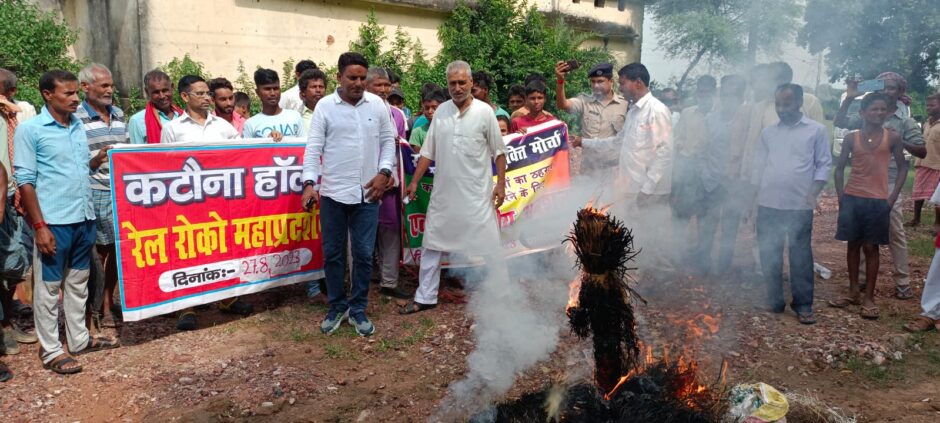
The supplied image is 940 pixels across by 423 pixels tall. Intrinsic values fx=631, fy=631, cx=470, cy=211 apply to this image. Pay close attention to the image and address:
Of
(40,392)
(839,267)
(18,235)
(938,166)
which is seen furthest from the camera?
(938,166)

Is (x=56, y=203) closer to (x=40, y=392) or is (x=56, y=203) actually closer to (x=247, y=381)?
(x=40, y=392)

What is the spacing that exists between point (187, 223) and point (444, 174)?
7.04 feet

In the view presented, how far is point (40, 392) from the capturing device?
13.6ft

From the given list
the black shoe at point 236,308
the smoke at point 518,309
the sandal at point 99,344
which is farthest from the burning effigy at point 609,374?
the sandal at point 99,344

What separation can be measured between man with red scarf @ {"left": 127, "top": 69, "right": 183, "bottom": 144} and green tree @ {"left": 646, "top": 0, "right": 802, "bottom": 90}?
4.67m

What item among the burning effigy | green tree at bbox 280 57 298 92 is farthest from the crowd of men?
green tree at bbox 280 57 298 92

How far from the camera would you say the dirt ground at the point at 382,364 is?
4.02 metres

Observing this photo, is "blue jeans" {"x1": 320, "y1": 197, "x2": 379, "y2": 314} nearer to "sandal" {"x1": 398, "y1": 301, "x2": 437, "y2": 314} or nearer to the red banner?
"sandal" {"x1": 398, "y1": 301, "x2": 437, "y2": 314}

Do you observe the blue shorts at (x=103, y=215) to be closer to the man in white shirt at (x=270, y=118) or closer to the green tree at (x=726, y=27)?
the man in white shirt at (x=270, y=118)

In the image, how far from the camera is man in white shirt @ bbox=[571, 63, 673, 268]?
6.01m

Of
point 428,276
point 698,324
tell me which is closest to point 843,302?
point 698,324

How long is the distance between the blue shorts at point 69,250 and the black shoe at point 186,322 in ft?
2.91

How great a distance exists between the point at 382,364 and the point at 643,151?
3.21 m

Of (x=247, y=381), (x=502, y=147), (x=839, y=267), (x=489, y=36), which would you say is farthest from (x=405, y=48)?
(x=247, y=381)
